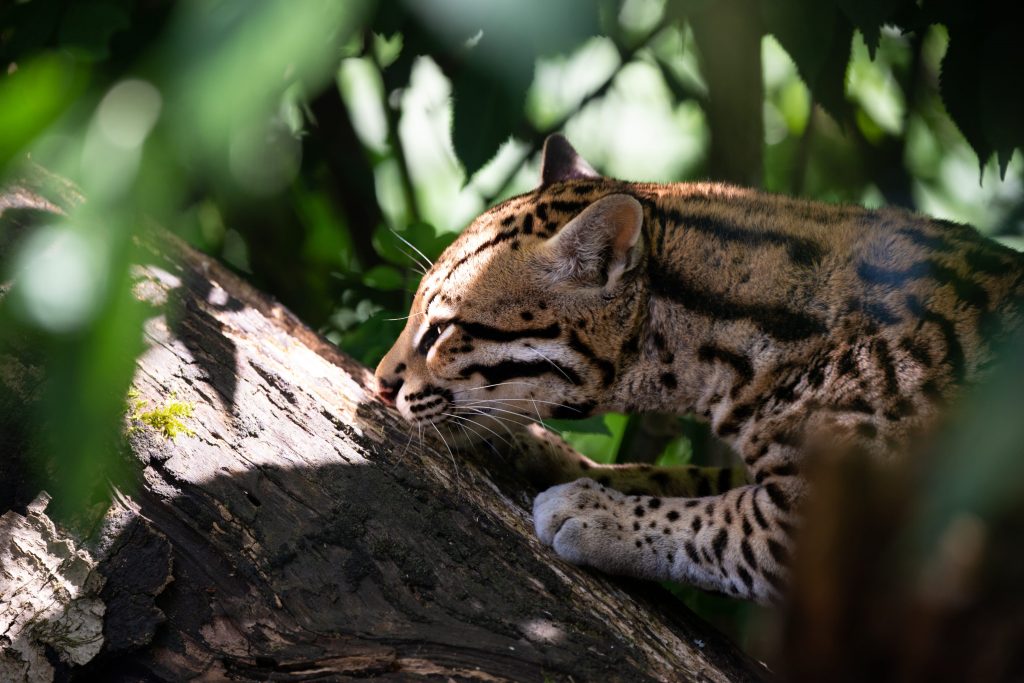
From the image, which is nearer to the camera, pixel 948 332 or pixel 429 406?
pixel 948 332

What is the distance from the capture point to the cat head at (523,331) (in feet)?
11.5

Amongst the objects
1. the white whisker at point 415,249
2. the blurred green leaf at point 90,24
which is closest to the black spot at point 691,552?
the white whisker at point 415,249

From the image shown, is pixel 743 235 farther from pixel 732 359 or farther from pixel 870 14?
pixel 870 14

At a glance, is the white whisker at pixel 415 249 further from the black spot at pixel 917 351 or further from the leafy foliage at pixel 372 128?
the black spot at pixel 917 351

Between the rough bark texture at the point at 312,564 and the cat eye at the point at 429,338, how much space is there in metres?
0.29

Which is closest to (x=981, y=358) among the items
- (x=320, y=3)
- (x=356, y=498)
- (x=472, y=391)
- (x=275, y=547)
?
(x=472, y=391)

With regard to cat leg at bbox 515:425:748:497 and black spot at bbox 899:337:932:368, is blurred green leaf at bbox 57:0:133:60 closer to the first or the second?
cat leg at bbox 515:425:748:497

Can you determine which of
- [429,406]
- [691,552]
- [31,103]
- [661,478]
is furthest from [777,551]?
[31,103]

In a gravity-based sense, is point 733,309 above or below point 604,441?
above

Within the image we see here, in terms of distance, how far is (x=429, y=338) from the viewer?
365 centimetres

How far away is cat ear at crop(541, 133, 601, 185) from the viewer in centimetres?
414

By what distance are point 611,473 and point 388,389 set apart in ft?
2.97

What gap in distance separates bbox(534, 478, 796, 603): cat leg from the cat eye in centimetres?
67

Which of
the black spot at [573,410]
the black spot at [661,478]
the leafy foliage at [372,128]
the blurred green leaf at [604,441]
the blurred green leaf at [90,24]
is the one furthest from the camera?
the blurred green leaf at [604,441]
